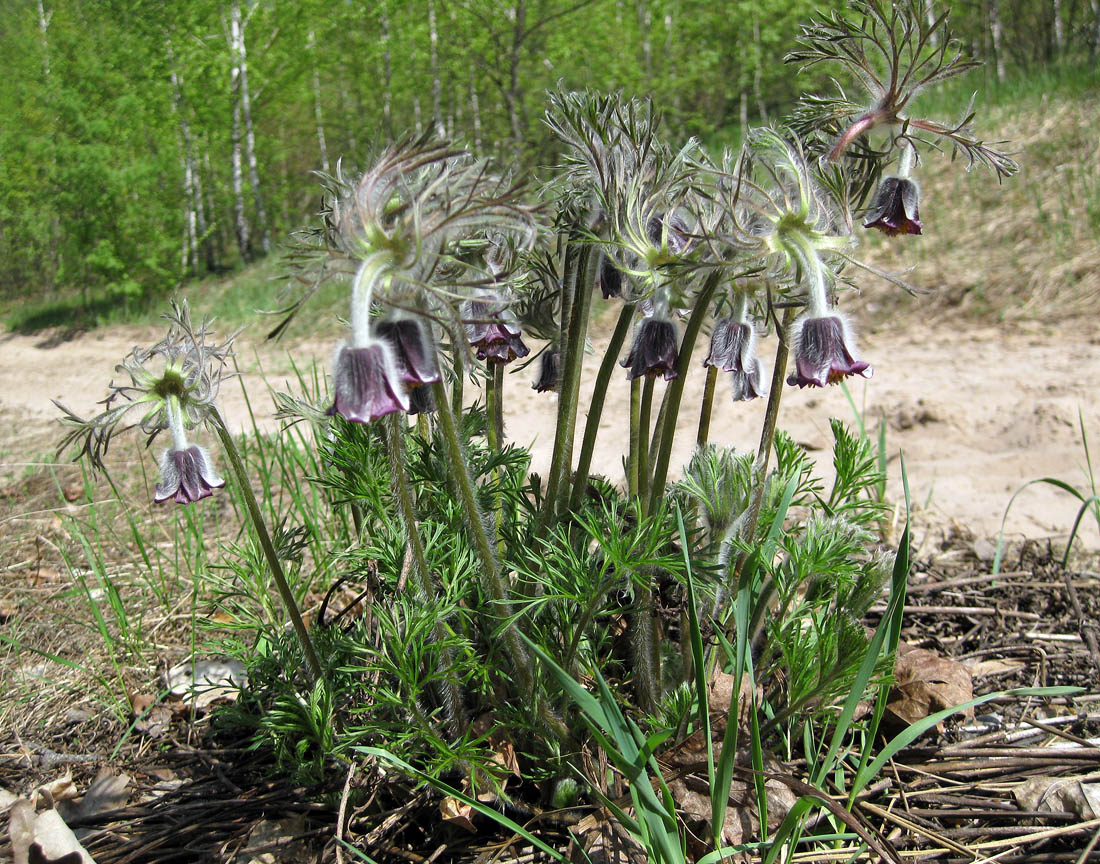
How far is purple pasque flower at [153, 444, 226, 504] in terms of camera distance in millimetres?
1550

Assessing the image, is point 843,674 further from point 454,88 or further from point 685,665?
point 454,88

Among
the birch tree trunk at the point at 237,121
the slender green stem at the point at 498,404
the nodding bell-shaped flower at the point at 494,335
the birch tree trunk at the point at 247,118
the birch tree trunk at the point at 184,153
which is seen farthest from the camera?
the birch tree trunk at the point at 247,118

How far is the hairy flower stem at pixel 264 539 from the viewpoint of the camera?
62.7 inches

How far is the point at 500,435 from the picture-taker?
2104 mm

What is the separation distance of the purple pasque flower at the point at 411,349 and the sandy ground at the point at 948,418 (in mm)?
2852

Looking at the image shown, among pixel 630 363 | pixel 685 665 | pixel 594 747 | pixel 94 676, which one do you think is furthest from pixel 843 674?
pixel 94 676

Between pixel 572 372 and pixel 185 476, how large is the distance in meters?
0.81

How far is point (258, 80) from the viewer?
1770cm

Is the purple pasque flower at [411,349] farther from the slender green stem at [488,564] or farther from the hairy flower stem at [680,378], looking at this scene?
the hairy flower stem at [680,378]

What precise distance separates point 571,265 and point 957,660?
176 centimetres

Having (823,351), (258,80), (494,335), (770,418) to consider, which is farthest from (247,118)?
(823,351)

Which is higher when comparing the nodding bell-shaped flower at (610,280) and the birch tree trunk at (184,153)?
the birch tree trunk at (184,153)

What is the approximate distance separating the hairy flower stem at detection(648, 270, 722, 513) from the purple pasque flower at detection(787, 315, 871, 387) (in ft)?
0.63

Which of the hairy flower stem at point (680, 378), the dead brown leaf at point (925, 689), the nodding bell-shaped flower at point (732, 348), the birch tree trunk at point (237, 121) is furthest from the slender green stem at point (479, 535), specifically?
the birch tree trunk at point (237, 121)
